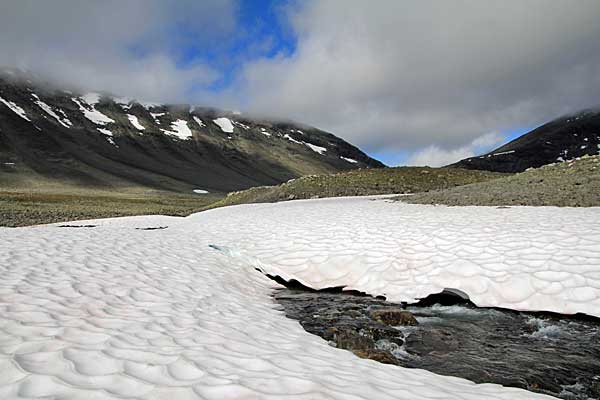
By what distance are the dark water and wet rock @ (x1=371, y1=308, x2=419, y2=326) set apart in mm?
158

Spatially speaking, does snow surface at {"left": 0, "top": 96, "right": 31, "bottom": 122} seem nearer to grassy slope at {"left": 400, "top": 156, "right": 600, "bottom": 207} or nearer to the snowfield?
the snowfield

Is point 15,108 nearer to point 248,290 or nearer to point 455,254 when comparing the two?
point 248,290

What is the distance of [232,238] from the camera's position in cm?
1592

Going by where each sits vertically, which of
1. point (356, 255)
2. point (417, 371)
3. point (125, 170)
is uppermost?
point (125, 170)

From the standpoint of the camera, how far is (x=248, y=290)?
10539 mm

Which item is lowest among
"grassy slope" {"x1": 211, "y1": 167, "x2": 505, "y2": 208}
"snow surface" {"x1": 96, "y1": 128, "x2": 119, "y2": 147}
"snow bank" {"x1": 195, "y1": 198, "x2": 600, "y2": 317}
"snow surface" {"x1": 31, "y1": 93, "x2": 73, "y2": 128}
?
"snow bank" {"x1": 195, "y1": 198, "x2": 600, "y2": 317}

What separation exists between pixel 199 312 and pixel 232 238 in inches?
333

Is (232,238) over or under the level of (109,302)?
over

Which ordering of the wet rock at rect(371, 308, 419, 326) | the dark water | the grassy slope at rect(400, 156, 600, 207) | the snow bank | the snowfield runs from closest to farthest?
1. the snowfield
2. the dark water
3. the wet rock at rect(371, 308, 419, 326)
4. the snow bank
5. the grassy slope at rect(400, 156, 600, 207)

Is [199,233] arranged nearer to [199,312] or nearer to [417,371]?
[199,312]

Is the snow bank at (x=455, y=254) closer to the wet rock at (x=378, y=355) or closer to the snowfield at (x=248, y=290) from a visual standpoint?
the snowfield at (x=248, y=290)

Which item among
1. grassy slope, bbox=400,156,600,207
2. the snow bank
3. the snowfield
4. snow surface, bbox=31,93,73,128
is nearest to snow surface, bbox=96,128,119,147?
snow surface, bbox=31,93,73,128

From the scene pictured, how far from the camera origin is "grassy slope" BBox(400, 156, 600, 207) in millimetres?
16992

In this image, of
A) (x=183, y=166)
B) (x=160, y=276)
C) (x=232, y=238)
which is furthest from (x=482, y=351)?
(x=183, y=166)
